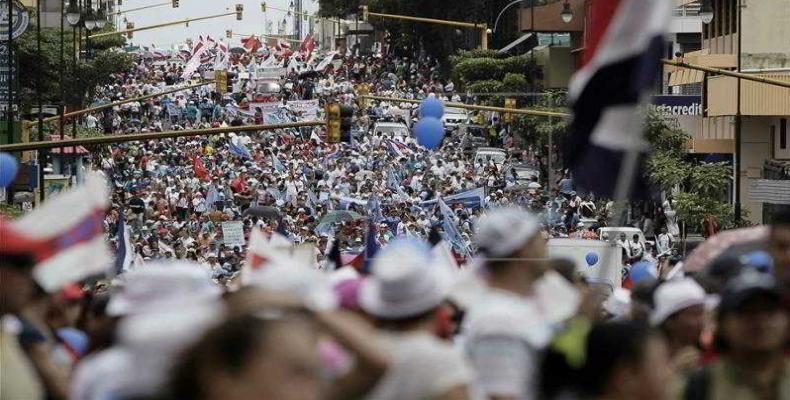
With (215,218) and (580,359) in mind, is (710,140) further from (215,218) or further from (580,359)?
(580,359)

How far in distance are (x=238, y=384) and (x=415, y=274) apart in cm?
191

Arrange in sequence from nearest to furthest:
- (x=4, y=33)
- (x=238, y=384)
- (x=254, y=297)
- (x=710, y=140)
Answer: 1. (x=238, y=384)
2. (x=254, y=297)
3. (x=4, y=33)
4. (x=710, y=140)

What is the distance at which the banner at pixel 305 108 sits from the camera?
7457cm

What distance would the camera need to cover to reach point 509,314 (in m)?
6.32

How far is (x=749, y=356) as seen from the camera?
623 cm

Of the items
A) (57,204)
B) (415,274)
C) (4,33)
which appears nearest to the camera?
(415,274)

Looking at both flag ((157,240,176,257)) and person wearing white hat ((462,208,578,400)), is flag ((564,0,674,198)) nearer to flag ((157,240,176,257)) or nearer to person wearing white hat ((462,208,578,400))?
person wearing white hat ((462,208,578,400))

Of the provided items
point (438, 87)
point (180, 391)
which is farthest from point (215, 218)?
point (438, 87)

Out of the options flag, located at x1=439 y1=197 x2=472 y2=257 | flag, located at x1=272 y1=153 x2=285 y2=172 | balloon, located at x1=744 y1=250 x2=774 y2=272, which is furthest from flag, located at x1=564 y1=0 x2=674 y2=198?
flag, located at x1=272 y1=153 x2=285 y2=172

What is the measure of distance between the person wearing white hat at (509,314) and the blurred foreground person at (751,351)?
52cm

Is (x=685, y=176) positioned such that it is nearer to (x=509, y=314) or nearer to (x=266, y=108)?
(x=266, y=108)

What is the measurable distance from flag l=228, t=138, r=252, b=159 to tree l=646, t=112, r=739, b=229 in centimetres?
1245

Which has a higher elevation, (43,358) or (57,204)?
(57,204)

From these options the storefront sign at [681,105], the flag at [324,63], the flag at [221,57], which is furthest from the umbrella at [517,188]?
the flag at [221,57]
